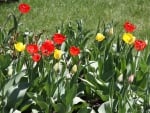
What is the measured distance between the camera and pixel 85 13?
702cm

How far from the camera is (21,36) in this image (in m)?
3.65

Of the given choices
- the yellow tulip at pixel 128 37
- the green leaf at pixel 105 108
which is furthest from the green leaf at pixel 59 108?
the yellow tulip at pixel 128 37

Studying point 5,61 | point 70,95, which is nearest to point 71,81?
point 70,95

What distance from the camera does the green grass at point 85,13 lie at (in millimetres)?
6523

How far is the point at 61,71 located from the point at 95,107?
1.06ft

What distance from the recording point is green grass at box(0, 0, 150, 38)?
652cm

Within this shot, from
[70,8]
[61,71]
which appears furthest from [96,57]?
[70,8]

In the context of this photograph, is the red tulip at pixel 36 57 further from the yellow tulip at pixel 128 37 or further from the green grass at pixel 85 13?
the green grass at pixel 85 13

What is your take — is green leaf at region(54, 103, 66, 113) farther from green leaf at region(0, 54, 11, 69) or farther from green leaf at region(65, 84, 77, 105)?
green leaf at region(0, 54, 11, 69)

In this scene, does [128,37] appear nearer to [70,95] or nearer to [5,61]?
[70,95]

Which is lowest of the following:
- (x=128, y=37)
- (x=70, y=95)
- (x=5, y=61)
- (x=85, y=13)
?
(x=85, y=13)

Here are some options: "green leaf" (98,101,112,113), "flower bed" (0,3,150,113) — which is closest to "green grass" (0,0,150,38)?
"flower bed" (0,3,150,113)

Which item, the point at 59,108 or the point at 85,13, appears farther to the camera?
the point at 85,13

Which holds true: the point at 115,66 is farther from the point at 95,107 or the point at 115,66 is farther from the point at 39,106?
the point at 39,106
